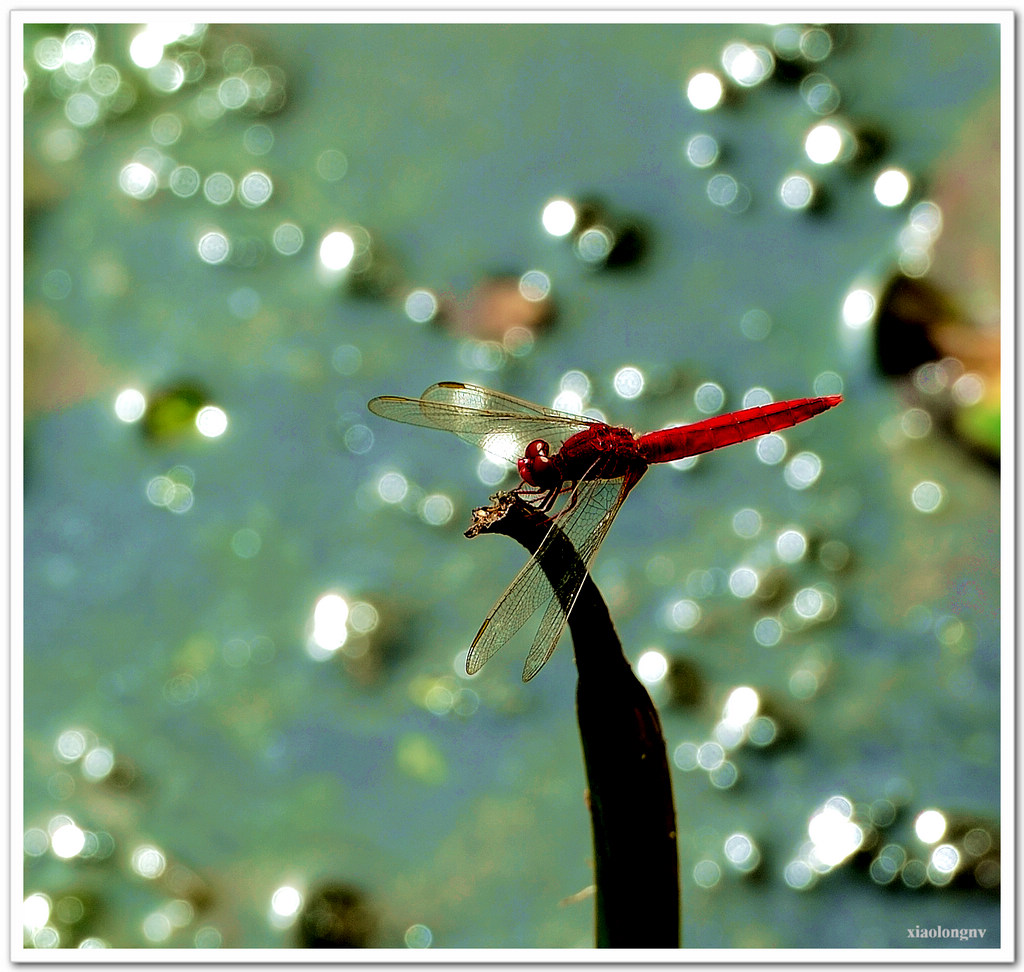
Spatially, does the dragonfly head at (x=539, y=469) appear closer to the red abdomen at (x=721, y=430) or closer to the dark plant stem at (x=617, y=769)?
the red abdomen at (x=721, y=430)

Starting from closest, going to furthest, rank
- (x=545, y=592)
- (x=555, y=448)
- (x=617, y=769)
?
(x=617, y=769), (x=545, y=592), (x=555, y=448)

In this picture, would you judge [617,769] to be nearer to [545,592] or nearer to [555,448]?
[545,592]

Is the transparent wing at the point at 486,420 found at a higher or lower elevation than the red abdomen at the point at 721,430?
higher

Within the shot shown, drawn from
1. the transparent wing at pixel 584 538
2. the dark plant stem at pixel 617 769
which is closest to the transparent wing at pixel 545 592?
the transparent wing at pixel 584 538

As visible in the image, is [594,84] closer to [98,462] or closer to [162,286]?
[162,286]

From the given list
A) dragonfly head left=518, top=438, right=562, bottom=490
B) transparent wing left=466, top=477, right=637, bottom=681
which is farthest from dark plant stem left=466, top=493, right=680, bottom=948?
dragonfly head left=518, top=438, right=562, bottom=490

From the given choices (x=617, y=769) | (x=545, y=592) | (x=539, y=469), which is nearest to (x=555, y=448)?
(x=539, y=469)
